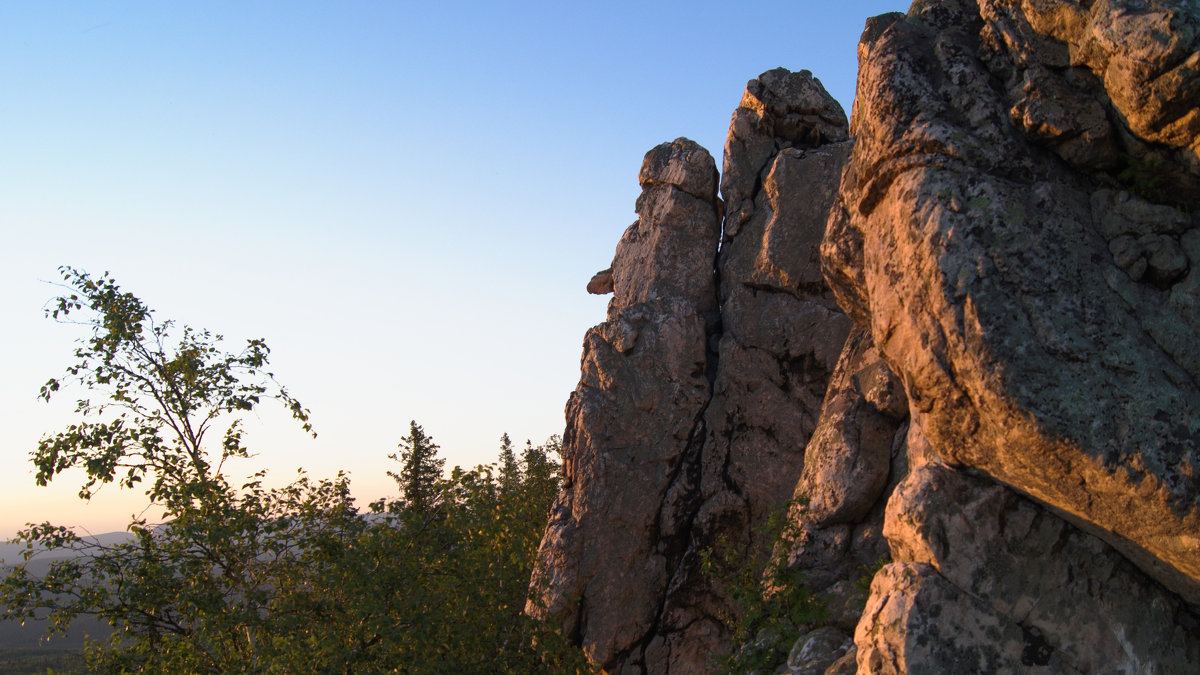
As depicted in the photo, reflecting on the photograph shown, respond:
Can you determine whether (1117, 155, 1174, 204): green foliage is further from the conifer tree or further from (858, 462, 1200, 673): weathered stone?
the conifer tree

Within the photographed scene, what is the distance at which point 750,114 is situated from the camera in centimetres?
2045

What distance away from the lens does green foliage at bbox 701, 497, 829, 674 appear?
10.8m

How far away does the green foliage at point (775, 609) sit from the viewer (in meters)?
10.8

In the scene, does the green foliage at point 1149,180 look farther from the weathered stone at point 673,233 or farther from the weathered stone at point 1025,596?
the weathered stone at point 673,233

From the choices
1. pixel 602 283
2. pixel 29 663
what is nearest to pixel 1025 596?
pixel 602 283

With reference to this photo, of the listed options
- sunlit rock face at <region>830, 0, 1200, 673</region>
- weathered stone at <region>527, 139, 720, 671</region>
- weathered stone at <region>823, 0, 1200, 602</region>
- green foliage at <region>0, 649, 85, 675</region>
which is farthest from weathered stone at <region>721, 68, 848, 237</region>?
A: green foliage at <region>0, 649, 85, 675</region>

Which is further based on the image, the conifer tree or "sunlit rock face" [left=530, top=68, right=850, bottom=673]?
the conifer tree

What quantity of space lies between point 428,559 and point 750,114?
44.3ft

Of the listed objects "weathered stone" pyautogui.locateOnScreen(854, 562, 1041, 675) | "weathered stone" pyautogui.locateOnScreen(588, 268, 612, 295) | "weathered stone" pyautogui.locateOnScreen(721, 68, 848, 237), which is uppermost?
"weathered stone" pyautogui.locateOnScreen(721, 68, 848, 237)

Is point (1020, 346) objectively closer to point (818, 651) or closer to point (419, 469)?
point (818, 651)

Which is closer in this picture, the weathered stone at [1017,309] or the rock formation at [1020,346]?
the weathered stone at [1017,309]

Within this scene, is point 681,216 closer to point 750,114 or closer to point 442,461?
point 750,114

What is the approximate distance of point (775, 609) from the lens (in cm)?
1152

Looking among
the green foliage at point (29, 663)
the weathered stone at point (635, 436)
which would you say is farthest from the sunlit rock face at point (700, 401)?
the green foliage at point (29, 663)
